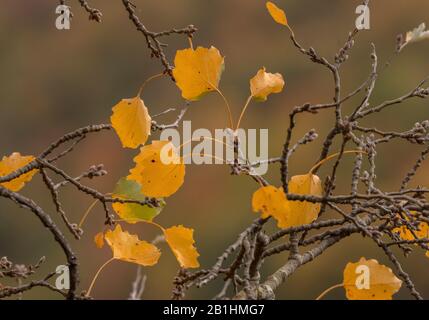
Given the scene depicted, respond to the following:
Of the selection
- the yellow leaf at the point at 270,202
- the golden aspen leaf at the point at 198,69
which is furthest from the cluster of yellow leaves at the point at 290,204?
the golden aspen leaf at the point at 198,69

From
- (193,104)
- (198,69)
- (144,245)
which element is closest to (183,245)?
(144,245)

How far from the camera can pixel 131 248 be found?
69 centimetres

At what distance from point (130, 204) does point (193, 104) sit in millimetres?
5846

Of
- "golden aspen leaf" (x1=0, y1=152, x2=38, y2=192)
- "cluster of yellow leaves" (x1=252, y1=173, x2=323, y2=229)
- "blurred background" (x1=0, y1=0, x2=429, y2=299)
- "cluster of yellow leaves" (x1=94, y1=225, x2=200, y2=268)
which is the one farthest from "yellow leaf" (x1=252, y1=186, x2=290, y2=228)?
"blurred background" (x1=0, y1=0, x2=429, y2=299)

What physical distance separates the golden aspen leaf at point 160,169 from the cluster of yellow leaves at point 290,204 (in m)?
0.09

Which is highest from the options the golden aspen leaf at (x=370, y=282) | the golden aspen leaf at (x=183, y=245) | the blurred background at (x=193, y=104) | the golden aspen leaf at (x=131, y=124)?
the blurred background at (x=193, y=104)

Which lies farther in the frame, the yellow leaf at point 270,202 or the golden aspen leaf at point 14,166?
the golden aspen leaf at point 14,166

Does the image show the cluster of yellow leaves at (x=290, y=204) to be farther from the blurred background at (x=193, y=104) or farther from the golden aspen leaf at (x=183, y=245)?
the blurred background at (x=193, y=104)

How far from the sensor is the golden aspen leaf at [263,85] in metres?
0.71

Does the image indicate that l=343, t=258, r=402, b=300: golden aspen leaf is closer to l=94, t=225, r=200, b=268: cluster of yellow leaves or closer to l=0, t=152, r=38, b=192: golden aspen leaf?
l=94, t=225, r=200, b=268: cluster of yellow leaves

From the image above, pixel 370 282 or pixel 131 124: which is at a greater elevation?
pixel 131 124

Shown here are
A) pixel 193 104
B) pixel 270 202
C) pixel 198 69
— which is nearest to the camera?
pixel 270 202

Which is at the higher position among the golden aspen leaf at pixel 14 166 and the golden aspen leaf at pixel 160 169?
the golden aspen leaf at pixel 14 166

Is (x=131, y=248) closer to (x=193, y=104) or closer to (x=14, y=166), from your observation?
(x=14, y=166)
